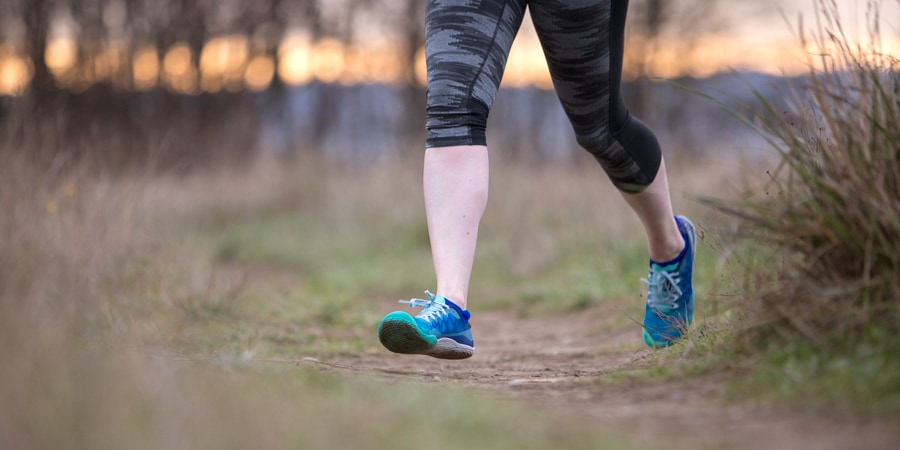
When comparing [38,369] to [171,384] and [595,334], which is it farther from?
[595,334]

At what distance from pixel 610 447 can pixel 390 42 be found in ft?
37.1

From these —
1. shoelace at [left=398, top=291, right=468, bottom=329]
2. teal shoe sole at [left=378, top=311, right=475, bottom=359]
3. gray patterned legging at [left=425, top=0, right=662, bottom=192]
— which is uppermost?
gray patterned legging at [left=425, top=0, right=662, bottom=192]

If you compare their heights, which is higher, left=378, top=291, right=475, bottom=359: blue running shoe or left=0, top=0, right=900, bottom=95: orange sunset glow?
left=0, top=0, right=900, bottom=95: orange sunset glow

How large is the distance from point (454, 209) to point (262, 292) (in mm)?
2871

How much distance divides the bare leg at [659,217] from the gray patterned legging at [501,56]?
266mm

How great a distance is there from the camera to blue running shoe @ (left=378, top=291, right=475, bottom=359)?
203cm

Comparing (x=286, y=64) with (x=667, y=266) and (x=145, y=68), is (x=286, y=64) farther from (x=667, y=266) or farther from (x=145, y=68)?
(x=667, y=266)

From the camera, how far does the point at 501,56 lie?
238 cm

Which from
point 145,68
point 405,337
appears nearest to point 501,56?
point 405,337

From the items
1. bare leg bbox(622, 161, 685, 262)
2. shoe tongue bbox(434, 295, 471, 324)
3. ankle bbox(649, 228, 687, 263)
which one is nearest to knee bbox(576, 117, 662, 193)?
bare leg bbox(622, 161, 685, 262)

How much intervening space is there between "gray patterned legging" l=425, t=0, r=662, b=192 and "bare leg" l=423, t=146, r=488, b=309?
5cm

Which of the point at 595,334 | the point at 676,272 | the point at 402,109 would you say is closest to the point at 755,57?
the point at 402,109

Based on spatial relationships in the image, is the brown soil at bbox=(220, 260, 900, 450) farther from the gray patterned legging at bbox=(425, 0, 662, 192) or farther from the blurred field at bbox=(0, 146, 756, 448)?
the gray patterned legging at bbox=(425, 0, 662, 192)

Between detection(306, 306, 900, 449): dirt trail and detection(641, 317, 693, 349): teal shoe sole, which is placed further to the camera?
detection(641, 317, 693, 349): teal shoe sole
